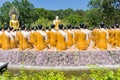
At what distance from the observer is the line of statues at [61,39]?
13.3 metres

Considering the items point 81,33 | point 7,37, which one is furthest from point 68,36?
point 7,37

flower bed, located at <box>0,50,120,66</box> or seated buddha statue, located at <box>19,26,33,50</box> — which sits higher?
seated buddha statue, located at <box>19,26,33,50</box>

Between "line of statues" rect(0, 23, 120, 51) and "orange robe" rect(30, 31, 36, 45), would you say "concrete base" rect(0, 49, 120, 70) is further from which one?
"orange robe" rect(30, 31, 36, 45)

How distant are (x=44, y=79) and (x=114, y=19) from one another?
31.5 metres

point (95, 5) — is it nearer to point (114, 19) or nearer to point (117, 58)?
point (114, 19)

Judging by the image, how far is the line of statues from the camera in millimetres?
13273

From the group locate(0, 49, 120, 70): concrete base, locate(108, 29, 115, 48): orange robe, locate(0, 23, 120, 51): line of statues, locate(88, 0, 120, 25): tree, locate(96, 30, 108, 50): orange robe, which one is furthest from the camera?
locate(88, 0, 120, 25): tree

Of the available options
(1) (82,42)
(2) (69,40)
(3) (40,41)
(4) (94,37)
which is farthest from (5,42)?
(4) (94,37)

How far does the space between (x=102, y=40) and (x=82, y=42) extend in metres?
0.70

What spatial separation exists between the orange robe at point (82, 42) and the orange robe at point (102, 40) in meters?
0.43

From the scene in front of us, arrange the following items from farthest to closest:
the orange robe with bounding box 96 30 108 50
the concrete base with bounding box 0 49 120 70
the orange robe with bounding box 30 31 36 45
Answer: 1. the orange robe with bounding box 30 31 36 45
2. the orange robe with bounding box 96 30 108 50
3. the concrete base with bounding box 0 49 120 70

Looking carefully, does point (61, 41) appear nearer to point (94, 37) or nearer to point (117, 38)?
point (94, 37)

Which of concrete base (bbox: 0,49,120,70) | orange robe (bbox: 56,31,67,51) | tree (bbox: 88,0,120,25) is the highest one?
tree (bbox: 88,0,120,25)

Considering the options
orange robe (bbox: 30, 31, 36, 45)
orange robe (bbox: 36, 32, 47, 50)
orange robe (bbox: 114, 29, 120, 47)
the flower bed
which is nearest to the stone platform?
A: the flower bed
